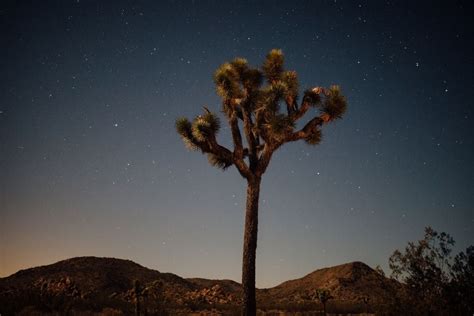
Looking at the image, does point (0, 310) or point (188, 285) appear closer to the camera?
point (0, 310)

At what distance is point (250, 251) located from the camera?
470 inches

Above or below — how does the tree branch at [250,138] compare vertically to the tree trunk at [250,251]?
above

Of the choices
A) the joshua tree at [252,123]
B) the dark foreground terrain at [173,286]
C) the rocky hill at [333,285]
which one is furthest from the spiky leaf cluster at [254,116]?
the rocky hill at [333,285]

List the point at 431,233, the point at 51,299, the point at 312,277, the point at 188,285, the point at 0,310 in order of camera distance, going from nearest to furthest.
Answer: the point at 431,233 → the point at 0,310 → the point at 51,299 → the point at 188,285 → the point at 312,277

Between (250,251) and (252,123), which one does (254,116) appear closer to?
(252,123)

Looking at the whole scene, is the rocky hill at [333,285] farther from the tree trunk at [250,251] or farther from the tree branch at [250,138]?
the tree branch at [250,138]

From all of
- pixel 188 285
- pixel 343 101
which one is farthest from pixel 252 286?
pixel 188 285

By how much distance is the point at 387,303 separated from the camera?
11.7m

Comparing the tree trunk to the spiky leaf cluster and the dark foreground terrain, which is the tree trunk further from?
the dark foreground terrain

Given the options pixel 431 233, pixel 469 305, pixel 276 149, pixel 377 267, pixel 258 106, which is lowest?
pixel 469 305

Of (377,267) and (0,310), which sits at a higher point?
(377,267)

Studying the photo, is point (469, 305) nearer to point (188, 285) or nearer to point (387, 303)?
point (387, 303)

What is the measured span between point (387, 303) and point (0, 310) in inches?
473

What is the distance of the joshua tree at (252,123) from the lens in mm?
12125
